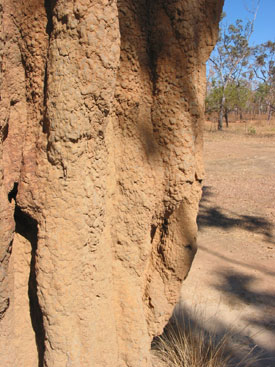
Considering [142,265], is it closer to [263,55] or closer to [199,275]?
[199,275]

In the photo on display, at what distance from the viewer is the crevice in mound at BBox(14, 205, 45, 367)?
1.49m

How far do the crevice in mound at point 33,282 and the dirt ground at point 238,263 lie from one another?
1855mm

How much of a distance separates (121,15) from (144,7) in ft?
0.40

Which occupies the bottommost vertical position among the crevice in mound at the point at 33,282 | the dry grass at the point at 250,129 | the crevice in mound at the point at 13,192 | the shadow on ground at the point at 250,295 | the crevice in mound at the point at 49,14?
the shadow on ground at the point at 250,295

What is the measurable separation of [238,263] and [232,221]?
158 centimetres

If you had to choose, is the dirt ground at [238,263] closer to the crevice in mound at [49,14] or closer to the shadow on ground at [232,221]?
the shadow on ground at [232,221]

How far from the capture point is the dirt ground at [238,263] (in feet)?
10.8

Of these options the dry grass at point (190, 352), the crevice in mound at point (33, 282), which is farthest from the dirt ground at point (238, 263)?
the crevice in mound at point (33, 282)

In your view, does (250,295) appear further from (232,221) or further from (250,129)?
(250,129)

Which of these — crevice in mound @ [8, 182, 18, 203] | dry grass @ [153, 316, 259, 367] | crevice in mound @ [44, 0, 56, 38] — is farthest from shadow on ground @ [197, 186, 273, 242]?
crevice in mound @ [44, 0, 56, 38]

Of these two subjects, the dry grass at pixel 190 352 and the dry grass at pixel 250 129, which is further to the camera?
the dry grass at pixel 250 129

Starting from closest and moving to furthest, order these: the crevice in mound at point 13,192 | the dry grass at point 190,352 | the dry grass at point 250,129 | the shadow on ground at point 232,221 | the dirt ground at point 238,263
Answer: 1. the crevice in mound at point 13,192
2. the dry grass at point 190,352
3. the dirt ground at point 238,263
4. the shadow on ground at point 232,221
5. the dry grass at point 250,129

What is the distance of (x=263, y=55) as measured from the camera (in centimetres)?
3159

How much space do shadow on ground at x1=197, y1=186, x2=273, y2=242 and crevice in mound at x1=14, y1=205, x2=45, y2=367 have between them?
4338 millimetres
